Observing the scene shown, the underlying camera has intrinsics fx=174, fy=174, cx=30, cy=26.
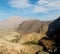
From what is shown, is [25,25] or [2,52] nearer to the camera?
[2,52]

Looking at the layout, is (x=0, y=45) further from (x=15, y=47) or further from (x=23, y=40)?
(x=23, y=40)

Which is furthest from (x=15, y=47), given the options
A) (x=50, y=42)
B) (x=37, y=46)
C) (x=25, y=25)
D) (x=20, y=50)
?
(x=25, y=25)

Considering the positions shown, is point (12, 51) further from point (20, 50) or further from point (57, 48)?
point (57, 48)

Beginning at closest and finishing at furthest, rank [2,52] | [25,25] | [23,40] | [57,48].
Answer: [57,48] < [2,52] < [23,40] < [25,25]

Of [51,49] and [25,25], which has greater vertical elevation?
[51,49]

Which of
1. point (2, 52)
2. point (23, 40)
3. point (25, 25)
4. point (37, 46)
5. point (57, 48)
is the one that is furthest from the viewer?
point (25, 25)

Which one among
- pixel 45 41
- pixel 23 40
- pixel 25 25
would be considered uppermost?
pixel 45 41

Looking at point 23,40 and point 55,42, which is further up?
point 55,42

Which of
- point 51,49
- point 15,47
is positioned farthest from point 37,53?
point 15,47

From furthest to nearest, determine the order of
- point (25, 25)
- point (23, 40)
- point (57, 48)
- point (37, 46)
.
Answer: point (25, 25) < point (23, 40) < point (37, 46) < point (57, 48)
